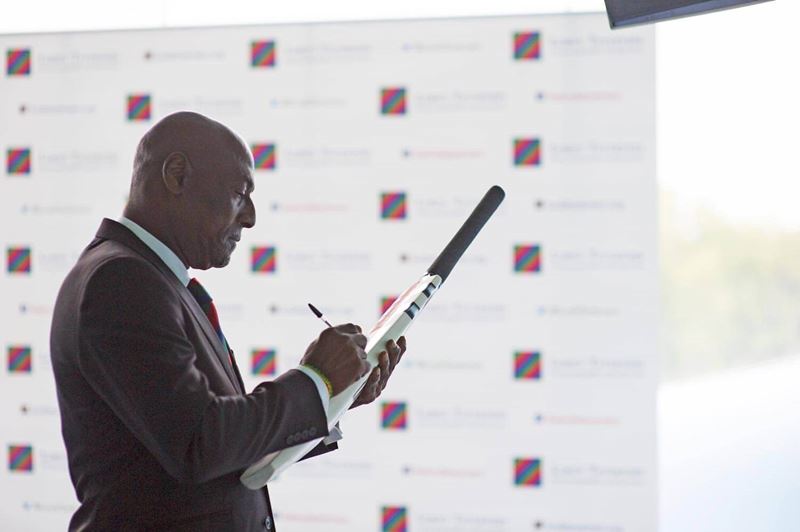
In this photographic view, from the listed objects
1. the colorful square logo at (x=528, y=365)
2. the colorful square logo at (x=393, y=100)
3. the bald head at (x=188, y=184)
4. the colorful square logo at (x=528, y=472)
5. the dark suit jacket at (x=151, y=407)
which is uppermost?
the colorful square logo at (x=393, y=100)

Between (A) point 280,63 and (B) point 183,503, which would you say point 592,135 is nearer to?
(A) point 280,63

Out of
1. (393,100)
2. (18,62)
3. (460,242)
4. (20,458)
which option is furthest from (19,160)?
(460,242)

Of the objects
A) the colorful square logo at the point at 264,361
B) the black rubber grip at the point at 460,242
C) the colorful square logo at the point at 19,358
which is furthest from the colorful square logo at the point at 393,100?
the black rubber grip at the point at 460,242

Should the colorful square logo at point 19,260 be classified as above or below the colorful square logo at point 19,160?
below

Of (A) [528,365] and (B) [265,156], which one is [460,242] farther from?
(B) [265,156]

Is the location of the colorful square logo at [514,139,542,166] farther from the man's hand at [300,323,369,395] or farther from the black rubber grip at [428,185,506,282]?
the man's hand at [300,323,369,395]

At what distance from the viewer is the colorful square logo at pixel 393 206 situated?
4.09m

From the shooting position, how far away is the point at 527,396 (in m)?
4.00

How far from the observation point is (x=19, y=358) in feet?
14.1

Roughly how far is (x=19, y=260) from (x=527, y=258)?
98.2 inches

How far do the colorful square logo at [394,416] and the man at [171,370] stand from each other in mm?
2562

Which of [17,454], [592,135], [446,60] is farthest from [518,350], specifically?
[17,454]

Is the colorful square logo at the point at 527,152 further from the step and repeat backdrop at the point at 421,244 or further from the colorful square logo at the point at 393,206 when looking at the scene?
the colorful square logo at the point at 393,206

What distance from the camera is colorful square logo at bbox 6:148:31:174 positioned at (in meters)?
4.36
